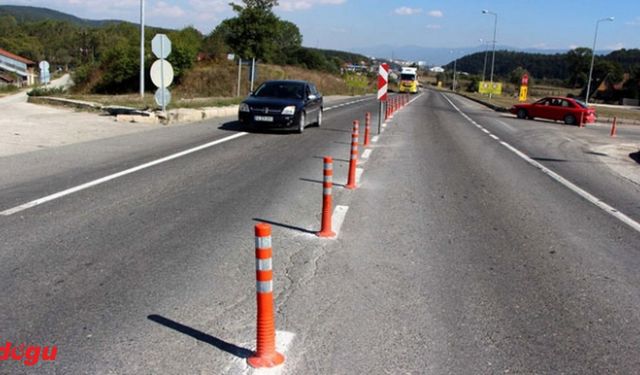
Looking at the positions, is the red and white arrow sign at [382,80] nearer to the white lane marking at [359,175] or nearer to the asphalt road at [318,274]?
the white lane marking at [359,175]

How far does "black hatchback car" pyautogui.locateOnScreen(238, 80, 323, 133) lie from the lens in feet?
53.3

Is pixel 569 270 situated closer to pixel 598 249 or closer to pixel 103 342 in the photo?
pixel 598 249

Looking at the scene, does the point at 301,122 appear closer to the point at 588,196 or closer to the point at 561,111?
the point at 588,196

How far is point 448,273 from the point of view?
202 inches

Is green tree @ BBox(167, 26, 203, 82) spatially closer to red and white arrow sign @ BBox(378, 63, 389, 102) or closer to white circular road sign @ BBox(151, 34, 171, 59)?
white circular road sign @ BBox(151, 34, 171, 59)

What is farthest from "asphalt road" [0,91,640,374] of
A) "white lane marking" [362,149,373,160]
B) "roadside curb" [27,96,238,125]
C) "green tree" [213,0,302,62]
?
"green tree" [213,0,302,62]

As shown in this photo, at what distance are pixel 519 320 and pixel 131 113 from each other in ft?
56.0

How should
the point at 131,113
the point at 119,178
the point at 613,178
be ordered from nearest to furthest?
the point at 119,178
the point at 613,178
the point at 131,113

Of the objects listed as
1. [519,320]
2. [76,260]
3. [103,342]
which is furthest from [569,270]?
[76,260]

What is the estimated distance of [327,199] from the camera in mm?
5977

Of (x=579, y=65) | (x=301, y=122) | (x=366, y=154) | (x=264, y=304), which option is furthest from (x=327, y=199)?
(x=579, y=65)

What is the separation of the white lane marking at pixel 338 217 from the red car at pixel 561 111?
2551 centimetres

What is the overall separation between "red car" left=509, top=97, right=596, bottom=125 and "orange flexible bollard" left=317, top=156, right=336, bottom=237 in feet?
87.8

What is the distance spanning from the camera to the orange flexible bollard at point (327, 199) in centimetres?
595
